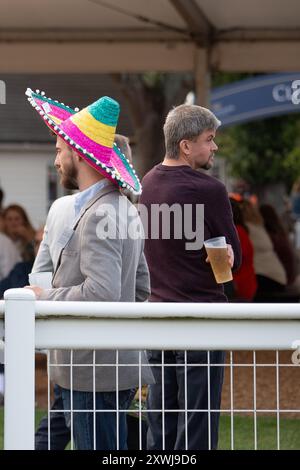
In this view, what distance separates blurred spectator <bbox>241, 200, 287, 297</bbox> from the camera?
11.4 m

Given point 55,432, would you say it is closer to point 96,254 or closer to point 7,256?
point 96,254

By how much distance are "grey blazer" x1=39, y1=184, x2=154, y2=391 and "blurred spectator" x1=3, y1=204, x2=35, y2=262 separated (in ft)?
17.5

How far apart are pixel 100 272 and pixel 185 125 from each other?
1.12 meters

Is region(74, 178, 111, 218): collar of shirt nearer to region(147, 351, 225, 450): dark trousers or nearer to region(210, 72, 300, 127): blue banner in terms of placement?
region(147, 351, 225, 450): dark trousers

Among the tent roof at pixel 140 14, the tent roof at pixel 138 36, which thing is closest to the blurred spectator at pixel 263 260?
the tent roof at pixel 138 36

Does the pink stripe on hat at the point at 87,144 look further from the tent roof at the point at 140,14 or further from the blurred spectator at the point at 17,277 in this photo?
the tent roof at the point at 140,14

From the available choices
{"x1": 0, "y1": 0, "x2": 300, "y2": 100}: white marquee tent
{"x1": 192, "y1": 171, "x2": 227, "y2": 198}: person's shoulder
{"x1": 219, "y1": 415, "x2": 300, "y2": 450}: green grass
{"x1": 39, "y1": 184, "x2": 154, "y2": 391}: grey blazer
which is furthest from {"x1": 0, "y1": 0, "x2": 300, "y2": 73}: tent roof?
{"x1": 39, "y1": 184, "x2": 154, "y2": 391}: grey blazer

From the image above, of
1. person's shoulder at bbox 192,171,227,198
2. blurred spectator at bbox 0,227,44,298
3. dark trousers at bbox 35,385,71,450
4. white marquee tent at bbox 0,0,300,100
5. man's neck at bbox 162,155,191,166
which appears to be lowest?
dark trousers at bbox 35,385,71,450

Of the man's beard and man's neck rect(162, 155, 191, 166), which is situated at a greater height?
man's neck rect(162, 155, 191, 166)

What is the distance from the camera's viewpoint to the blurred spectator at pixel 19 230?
9.62 metres

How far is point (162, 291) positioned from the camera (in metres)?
4.87

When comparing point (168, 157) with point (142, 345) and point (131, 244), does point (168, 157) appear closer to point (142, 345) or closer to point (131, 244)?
point (131, 244)

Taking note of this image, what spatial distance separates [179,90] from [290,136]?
60.2 feet

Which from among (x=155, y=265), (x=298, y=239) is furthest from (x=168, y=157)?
(x=298, y=239)
